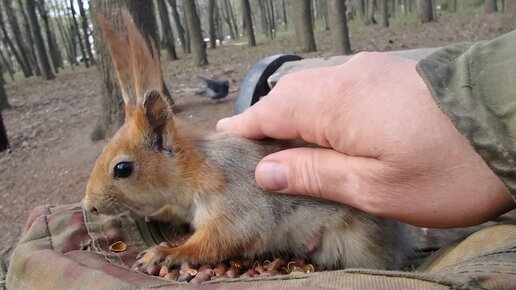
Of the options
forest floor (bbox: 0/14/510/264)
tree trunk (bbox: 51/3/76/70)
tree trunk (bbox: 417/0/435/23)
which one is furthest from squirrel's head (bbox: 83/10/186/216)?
tree trunk (bbox: 51/3/76/70)

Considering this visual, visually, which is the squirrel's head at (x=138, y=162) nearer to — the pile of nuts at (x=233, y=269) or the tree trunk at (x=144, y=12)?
the pile of nuts at (x=233, y=269)

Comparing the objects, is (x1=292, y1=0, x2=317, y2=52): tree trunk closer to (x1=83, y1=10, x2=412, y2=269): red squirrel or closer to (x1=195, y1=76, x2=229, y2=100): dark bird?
(x1=195, y1=76, x2=229, y2=100): dark bird

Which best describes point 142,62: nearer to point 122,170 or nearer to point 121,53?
point 121,53

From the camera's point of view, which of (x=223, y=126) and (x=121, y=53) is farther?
(x=223, y=126)

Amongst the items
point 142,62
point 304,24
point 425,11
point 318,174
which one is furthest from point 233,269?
point 425,11

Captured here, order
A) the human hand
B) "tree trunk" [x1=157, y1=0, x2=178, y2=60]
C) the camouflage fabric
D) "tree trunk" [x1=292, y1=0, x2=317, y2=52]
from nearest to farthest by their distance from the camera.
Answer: the camouflage fabric < the human hand < "tree trunk" [x1=292, y1=0, x2=317, y2=52] < "tree trunk" [x1=157, y1=0, x2=178, y2=60]

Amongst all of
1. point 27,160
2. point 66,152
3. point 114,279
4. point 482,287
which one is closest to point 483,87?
point 482,287

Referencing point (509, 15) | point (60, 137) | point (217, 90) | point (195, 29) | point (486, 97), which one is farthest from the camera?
point (195, 29)
